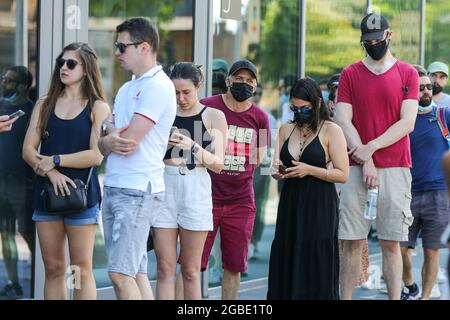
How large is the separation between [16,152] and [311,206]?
7.00ft

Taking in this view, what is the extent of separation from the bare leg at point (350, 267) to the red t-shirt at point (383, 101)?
0.62 metres

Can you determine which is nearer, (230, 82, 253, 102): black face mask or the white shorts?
the white shorts

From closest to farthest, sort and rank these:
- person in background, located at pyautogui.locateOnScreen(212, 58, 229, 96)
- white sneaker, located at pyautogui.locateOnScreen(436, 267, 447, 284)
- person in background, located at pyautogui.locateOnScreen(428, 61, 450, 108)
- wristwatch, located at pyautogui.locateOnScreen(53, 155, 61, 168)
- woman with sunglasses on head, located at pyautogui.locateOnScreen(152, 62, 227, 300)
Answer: wristwatch, located at pyautogui.locateOnScreen(53, 155, 61, 168)
woman with sunglasses on head, located at pyautogui.locateOnScreen(152, 62, 227, 300)
person in background, located at pyautogui.locateOnScreen(212, 58, 229, 96)
person in background, located at pyautogui.locateOnScreen(428, 61, 450, 108)
white sneaker, located at pyautogui.locateOnScreen(436, 267, 447, 284)

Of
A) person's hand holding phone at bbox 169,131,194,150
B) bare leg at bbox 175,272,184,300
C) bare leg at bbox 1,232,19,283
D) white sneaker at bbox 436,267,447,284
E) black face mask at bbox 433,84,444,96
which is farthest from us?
white sneaker at bbox 436,267,447,284

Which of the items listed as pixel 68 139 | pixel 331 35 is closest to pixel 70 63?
pixel 68 139

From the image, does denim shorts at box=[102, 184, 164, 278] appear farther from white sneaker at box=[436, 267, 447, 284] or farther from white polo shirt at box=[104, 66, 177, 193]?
white sneaker at box=[436, 267, 447, 284]

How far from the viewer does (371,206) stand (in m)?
7.64

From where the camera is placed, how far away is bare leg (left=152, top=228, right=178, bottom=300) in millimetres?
6715

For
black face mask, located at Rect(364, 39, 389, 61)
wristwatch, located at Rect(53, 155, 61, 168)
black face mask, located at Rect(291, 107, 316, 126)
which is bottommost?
wristwatch, located at Rect(53, 155, 61, 168)

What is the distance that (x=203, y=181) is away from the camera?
693 centimetres

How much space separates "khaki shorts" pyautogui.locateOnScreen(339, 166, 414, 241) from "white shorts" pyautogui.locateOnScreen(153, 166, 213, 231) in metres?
1.28

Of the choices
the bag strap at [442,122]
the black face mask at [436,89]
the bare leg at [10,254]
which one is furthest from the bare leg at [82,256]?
the black face mask at [436,89]

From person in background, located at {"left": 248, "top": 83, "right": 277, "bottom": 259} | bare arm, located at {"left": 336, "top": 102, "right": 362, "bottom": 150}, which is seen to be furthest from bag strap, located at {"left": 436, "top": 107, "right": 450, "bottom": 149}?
person in background, located at {"left": 248, "top": 83, "right": 277, "bottom": 259}
